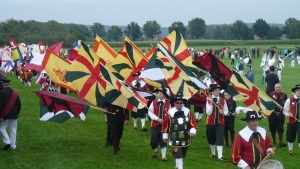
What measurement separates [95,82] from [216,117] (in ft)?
10.7

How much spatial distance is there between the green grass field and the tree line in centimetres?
6093

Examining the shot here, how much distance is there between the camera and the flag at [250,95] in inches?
451

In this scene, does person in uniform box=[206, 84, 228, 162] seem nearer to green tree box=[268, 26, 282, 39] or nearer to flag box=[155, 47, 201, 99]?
flag box=[155, 47, 201, 99]

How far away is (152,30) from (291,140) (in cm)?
11100

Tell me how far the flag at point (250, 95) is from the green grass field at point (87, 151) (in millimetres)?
1703

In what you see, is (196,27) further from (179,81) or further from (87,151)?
(179,81)

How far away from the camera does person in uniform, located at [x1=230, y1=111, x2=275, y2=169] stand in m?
7.71

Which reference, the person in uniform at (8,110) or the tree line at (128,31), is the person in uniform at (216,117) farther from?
the tree line at (128,31)

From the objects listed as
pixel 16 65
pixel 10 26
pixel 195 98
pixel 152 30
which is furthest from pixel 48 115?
pixel 152 30

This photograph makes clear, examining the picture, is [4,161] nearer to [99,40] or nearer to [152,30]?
[99,40]

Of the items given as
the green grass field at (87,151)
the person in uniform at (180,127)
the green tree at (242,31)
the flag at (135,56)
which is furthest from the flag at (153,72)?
the green tree at (242,31)

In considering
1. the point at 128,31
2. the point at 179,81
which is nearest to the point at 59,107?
the point at 179,81

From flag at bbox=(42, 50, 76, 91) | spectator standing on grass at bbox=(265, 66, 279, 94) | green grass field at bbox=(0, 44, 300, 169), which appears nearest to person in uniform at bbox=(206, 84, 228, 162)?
green grass field at bbox=(0, 44, 300, 169)

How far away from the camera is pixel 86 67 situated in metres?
13.1
